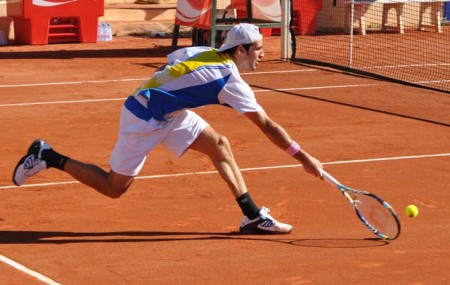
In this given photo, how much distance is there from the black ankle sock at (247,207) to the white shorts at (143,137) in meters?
0.57

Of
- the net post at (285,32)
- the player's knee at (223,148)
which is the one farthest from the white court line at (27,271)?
the net post at (285,32)

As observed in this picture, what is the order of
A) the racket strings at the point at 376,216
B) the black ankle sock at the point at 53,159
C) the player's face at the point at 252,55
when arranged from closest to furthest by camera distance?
the racket strings at the point at 376,216
the player's face at the point at 252,55
the black ankle sock at the point at 53,159

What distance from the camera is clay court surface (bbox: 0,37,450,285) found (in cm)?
705

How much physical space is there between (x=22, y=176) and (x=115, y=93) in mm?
7313

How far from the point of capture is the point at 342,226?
814 centimetres

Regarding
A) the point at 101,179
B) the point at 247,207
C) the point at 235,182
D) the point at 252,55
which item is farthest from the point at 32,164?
the point at 252,55

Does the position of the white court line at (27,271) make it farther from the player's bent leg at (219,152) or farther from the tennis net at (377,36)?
the tennis net at (377,36)

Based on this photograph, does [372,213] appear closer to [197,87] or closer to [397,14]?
[197,87]

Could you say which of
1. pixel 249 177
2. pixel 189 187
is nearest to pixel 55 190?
pixel 189 187

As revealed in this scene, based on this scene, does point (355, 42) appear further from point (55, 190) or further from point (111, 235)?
point (111, 235)

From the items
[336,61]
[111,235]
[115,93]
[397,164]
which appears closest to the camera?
[111,235]

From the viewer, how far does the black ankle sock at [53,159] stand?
8023 millimetres

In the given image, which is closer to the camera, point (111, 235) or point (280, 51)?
point (111, 235)

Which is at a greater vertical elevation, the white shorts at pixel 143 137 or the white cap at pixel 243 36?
the white cap at pixel 243 36
